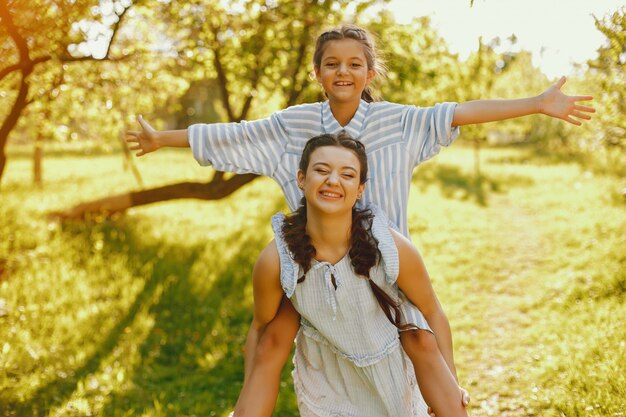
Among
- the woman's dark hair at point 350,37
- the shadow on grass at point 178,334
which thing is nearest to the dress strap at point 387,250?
the woman's dark hair at point 350,37

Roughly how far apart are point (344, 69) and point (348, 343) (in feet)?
4.19

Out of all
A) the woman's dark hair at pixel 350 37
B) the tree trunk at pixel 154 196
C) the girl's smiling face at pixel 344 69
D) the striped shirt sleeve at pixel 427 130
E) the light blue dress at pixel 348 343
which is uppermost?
the woman's dark hair at pixel 350 37

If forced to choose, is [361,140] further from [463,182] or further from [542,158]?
[542,158]

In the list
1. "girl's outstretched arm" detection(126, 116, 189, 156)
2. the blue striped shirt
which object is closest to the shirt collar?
the blue striped shirt

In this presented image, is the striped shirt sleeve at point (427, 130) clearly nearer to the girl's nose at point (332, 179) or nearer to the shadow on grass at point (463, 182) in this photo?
the girl's nose at point (332, 179)

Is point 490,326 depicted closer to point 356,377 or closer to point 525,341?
point 525,341

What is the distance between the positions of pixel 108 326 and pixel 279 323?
10.2 feet

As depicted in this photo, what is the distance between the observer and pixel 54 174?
1767 centimetres

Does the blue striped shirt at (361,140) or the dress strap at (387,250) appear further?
the blue striped shirt at (361,140)

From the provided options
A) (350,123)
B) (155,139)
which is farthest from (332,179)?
(155,139)

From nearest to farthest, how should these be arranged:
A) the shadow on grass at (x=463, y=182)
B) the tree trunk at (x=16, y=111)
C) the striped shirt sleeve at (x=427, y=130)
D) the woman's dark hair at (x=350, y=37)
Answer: the striped shirt sleeve at (x=427, y=130) → the woman's dark hair at (x=350, y=37) → the tree trunk at (x=16, y=111) → the shadow on grass at (x=463, y=182)

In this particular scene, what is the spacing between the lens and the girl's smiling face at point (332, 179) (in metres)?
2.68

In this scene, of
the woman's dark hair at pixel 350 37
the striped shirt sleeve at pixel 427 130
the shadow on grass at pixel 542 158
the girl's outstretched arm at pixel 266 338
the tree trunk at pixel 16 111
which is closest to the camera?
the girl's outstretched arm at pixel 266 338

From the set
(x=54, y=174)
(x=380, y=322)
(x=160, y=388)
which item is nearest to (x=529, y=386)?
(x=380, y=322)
